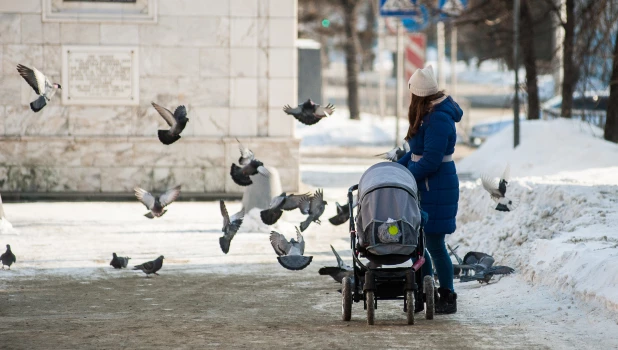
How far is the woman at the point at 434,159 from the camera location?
24.4ft

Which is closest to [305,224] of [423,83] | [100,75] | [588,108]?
[423,83]

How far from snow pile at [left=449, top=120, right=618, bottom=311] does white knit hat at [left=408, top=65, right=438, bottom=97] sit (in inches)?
65.2

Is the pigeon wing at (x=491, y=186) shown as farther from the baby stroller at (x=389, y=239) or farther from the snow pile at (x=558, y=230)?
the baby stroller at (x=389, y=239)

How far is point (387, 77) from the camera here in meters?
72.8

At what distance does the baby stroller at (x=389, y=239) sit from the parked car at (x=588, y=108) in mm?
11564

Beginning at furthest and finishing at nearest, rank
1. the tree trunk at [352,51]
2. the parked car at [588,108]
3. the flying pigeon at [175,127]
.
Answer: the tree trunk at [352,51] → the parked car at [588,108] → the flying pigeon at [175,127]

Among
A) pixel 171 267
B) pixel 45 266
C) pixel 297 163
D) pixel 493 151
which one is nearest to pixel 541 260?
pixel 171 267

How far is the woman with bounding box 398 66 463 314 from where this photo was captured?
744 centimetres

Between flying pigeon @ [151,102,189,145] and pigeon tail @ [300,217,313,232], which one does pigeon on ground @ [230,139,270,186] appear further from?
pigeon tail @ [300,217,313,232]

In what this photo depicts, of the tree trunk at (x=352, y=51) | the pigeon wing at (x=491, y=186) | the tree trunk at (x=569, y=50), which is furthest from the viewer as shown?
the tree trunk at (x=352, y=51)

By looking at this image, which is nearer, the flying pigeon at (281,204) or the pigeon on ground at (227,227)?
the pigeon on ground at (227,227)

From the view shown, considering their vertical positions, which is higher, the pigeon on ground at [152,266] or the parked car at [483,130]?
the parked car at [483,130]

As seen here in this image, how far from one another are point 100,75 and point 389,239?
31.6 ft

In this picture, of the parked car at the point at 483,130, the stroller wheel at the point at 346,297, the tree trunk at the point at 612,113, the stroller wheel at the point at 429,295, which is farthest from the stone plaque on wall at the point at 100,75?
the parked car at the point at 483,130
